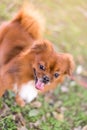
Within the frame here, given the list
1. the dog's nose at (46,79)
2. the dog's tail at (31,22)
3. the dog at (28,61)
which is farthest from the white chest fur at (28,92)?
the dog's tail at (31,22)

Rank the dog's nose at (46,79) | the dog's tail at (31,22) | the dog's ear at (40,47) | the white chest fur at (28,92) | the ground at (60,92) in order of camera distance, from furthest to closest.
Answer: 1. the dog's tail at (31,22)
2. the ground at (60,92)
3. the white chest fur at (28,92)
4. the dog's ear at (40,47)
5. the dog's nose at (46,79)

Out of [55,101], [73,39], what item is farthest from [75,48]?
[55,101]

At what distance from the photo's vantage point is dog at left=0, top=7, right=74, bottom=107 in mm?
3812

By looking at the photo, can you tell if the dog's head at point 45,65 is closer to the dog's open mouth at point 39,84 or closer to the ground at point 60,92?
the dog's open mouth at point 39,84

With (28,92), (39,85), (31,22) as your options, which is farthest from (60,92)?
(39,85)

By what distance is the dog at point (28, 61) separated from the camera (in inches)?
150

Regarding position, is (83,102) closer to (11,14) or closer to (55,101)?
(55,101)

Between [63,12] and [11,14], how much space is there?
40.7 inches

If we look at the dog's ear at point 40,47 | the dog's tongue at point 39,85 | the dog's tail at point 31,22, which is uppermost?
the dog's tail at point 31,22

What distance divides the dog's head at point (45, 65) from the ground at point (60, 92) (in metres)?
0.48

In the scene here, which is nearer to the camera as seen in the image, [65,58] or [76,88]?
[65,58]

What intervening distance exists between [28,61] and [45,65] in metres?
0.18

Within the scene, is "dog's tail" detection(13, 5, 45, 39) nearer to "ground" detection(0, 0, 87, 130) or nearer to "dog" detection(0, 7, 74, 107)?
→ "dog" detection(0, 7, 74, 107)

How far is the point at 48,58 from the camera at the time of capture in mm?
3814
